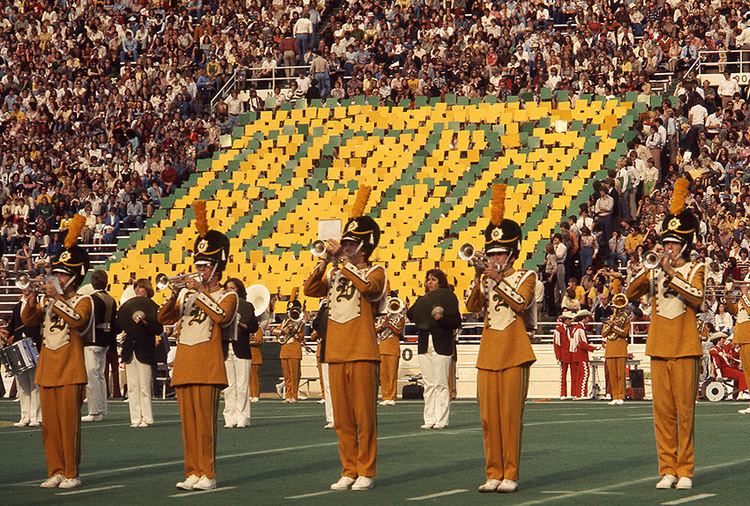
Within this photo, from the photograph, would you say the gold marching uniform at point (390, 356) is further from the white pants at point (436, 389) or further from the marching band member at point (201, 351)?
the marching band member at point (201, 351)

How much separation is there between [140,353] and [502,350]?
31.0 feet

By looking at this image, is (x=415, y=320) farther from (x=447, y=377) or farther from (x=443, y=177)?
(x=443, y=177)

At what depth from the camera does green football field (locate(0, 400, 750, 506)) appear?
12.7 m

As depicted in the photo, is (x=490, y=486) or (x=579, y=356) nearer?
(x=490, y=486)

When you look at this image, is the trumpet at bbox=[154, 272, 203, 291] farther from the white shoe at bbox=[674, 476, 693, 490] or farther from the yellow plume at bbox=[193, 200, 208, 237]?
the white shoe at bbox=[674, 476, 693, 490]

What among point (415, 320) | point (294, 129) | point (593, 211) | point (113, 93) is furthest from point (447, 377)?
point (113, 93)

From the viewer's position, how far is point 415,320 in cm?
2144

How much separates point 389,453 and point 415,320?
5257 millimetres

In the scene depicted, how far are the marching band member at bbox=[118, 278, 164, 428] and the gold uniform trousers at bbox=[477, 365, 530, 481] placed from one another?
8.60 meters

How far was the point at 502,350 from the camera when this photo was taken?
12977 millimetres

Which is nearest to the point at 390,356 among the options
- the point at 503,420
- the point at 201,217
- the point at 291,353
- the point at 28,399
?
the point at 291,353

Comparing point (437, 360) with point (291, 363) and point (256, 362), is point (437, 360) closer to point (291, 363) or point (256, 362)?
point (256, 362)

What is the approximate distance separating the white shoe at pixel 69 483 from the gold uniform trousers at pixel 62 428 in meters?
0.04

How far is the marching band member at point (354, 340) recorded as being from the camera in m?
13.3
